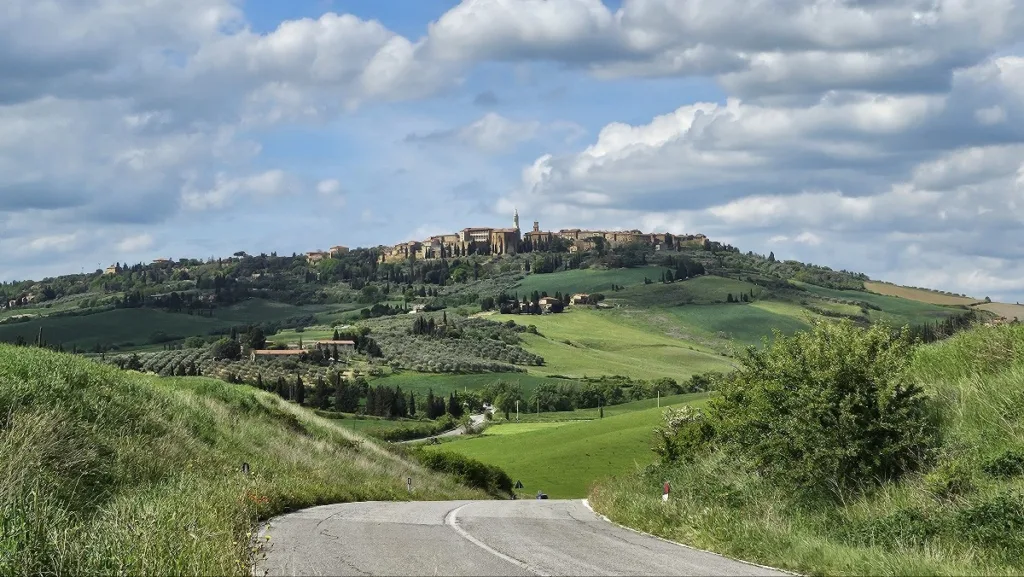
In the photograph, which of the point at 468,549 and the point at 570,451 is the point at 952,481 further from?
the point at 570,451

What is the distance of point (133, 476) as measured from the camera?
58.7ft

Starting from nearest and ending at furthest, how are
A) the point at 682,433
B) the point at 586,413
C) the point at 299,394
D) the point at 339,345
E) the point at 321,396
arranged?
the point at 682,433 → the point at 299,394 → the point at 321,396 → the point at 586,413 → the point at 339,345

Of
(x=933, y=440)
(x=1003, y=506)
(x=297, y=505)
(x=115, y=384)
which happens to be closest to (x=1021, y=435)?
(x=933, y=440)

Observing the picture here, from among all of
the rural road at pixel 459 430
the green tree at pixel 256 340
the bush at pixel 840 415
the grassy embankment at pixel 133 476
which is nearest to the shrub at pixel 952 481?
the bush at pixel 840 415

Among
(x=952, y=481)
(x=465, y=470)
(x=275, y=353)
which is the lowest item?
(x=275, y=353)

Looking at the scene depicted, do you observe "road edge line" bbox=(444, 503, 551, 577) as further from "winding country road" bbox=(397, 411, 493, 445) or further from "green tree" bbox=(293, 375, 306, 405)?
"green tree" bbox=(293, 375, 306, 405)

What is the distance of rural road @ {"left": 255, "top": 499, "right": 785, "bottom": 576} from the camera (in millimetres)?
11492

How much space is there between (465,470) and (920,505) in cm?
4153

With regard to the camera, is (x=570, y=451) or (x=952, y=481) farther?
(x=570, y=451)

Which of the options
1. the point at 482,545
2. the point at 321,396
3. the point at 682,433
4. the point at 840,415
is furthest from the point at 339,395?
the point at 482,545

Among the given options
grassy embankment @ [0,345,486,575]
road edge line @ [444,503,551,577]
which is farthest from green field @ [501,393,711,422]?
road edge line @ [444,503,551,577]

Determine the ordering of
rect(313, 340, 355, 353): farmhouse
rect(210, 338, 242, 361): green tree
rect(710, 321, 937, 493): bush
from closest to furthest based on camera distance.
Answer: rect(710, 321, 937, 493): bush → rect(210, 338, 242, 361): green tree → rect(313, 340, 355, 353): farmhouse

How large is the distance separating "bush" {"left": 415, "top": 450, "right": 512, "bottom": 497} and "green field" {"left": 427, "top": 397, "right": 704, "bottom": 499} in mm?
7981

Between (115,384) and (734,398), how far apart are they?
754 inches
